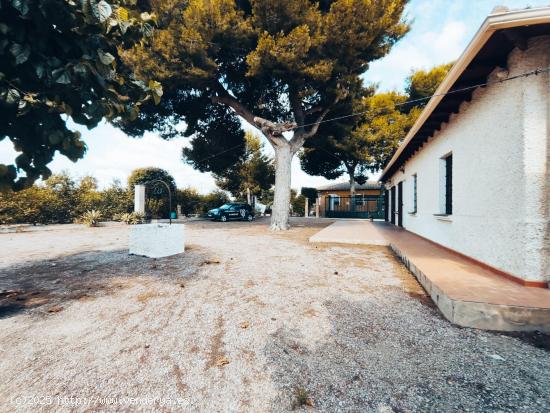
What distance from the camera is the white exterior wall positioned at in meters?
3.47

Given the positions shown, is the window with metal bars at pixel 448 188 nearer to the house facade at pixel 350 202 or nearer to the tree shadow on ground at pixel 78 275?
the tree shadow on ground at pixel 78 275

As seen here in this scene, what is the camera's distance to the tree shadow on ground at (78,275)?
3.69 meters

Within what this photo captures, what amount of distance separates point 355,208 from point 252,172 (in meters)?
11.4

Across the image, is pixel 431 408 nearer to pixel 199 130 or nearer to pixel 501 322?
pixel 501 322

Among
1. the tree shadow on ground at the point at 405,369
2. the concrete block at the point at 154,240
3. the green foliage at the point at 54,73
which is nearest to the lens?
the tree shadow on ground at the point at 405,369

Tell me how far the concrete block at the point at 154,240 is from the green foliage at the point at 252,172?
64.3 feet

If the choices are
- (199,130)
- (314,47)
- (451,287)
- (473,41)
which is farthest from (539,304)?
(199,130)

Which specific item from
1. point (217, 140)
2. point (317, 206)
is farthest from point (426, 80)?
point (217, 140)

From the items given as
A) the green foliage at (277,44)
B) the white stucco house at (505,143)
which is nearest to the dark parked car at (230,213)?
the green foliage at (277,44)

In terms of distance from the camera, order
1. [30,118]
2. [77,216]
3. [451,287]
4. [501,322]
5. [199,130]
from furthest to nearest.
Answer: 1. [199,130]
2. [77,216]
3. [451,287]
4. [30,118]
5. [501,322]

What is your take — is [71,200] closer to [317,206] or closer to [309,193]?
[309,193]

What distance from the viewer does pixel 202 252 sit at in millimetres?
7152

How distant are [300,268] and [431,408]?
374cm

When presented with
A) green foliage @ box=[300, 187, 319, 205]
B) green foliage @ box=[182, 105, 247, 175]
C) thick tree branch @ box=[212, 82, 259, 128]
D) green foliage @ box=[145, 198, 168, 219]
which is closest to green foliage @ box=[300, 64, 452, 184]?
green foliage @ box=[300, 187, 319, 205]
